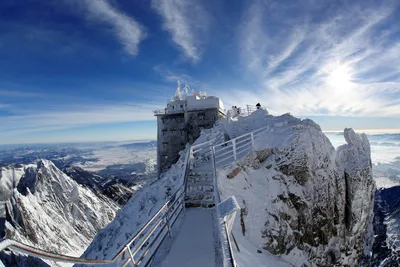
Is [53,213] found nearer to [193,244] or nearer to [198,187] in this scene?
[198,187]

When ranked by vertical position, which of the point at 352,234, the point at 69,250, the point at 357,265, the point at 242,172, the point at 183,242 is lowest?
the point at 69,250

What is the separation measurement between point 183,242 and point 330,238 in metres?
11.9

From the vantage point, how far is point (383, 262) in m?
35.1

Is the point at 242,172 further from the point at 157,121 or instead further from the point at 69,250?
the point at 69,250

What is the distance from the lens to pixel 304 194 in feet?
42.9

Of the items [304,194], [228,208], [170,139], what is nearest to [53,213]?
[170,139]

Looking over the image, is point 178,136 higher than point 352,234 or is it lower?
higher

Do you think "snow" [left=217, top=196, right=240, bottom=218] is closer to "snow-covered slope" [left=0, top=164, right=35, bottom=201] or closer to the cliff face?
the cliff face

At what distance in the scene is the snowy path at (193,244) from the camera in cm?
614

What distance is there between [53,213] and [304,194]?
68.6 metres

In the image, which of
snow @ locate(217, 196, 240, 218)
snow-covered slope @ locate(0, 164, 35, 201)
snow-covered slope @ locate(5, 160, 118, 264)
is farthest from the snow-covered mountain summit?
snow-covered slope @ locate(0, 164, 35, 201)

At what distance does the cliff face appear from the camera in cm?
1102

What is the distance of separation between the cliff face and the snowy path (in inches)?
95.1

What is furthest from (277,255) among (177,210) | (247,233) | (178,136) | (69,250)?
(69,250)
